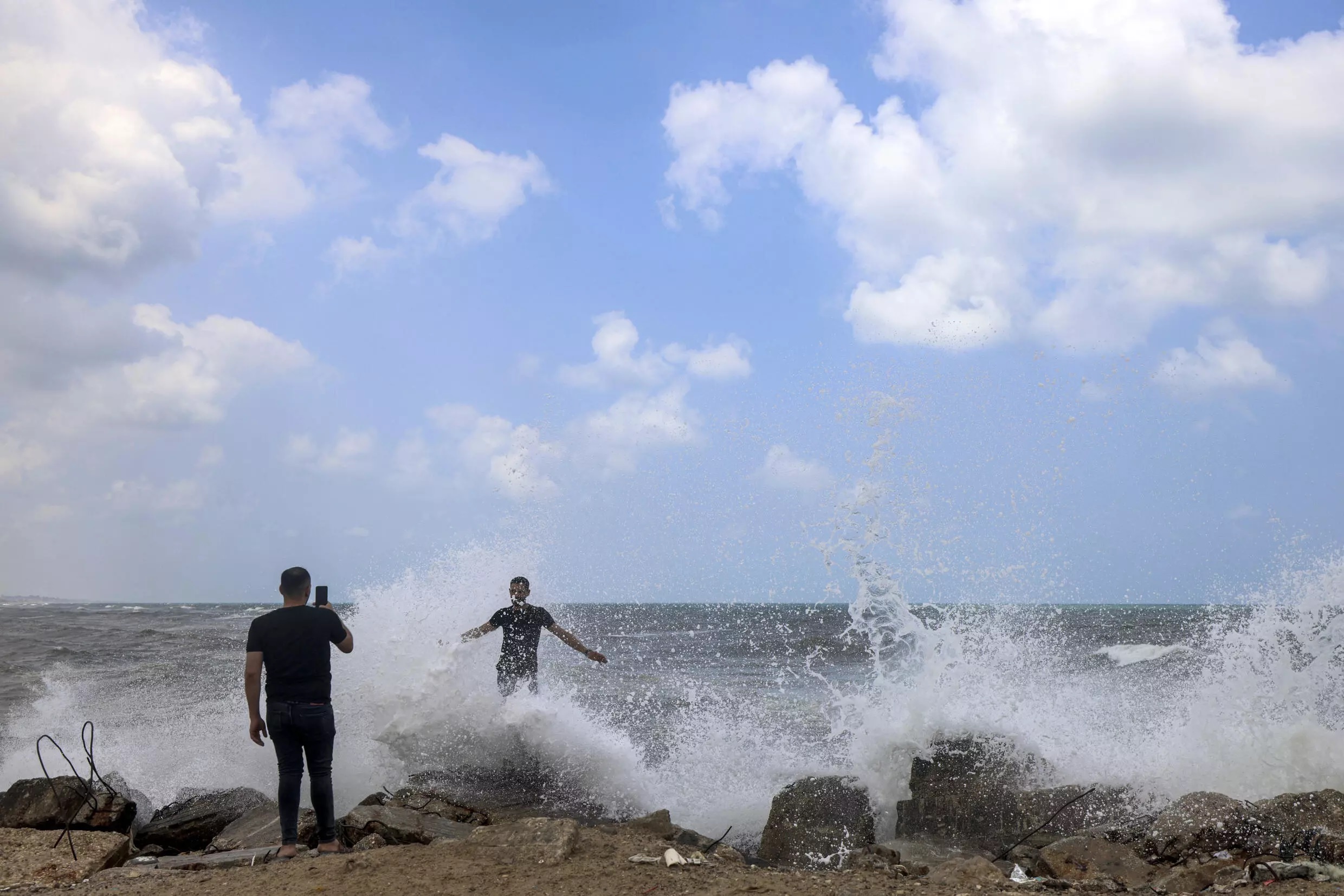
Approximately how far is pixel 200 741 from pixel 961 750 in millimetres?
8248

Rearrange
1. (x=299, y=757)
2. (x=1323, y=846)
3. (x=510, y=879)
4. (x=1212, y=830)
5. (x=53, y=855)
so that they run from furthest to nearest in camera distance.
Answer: (x=53, y=855) → (x=1212, y=830) → (x=299, y=757) → (x=1323, y=846) → (x=510, y=879)

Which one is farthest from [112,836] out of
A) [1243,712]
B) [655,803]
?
[1243,712]

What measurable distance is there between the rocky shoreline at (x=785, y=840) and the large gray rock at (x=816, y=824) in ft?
0.04

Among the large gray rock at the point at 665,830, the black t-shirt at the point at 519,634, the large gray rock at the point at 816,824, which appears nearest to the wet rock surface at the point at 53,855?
the black t-shirt at the point at 519,634

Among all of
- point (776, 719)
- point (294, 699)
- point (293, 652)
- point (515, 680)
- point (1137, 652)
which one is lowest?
point (1137, 652)

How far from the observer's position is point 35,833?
22.2 feet

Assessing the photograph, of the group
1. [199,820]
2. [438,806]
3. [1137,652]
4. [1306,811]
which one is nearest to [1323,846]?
[1306,811]

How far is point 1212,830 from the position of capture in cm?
581

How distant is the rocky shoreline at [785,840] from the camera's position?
4906mm

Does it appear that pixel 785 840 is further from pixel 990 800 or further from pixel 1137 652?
pixel 1137 652

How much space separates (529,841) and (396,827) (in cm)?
136

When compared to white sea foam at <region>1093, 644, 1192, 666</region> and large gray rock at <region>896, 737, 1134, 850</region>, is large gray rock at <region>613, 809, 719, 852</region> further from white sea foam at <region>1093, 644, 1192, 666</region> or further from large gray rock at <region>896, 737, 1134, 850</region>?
white sea foam at <region>1093, 644, 1192, 666</region>

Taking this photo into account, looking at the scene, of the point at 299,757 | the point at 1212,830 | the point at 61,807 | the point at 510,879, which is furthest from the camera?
the point at 61,807

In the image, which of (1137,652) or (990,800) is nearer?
(990,800)
